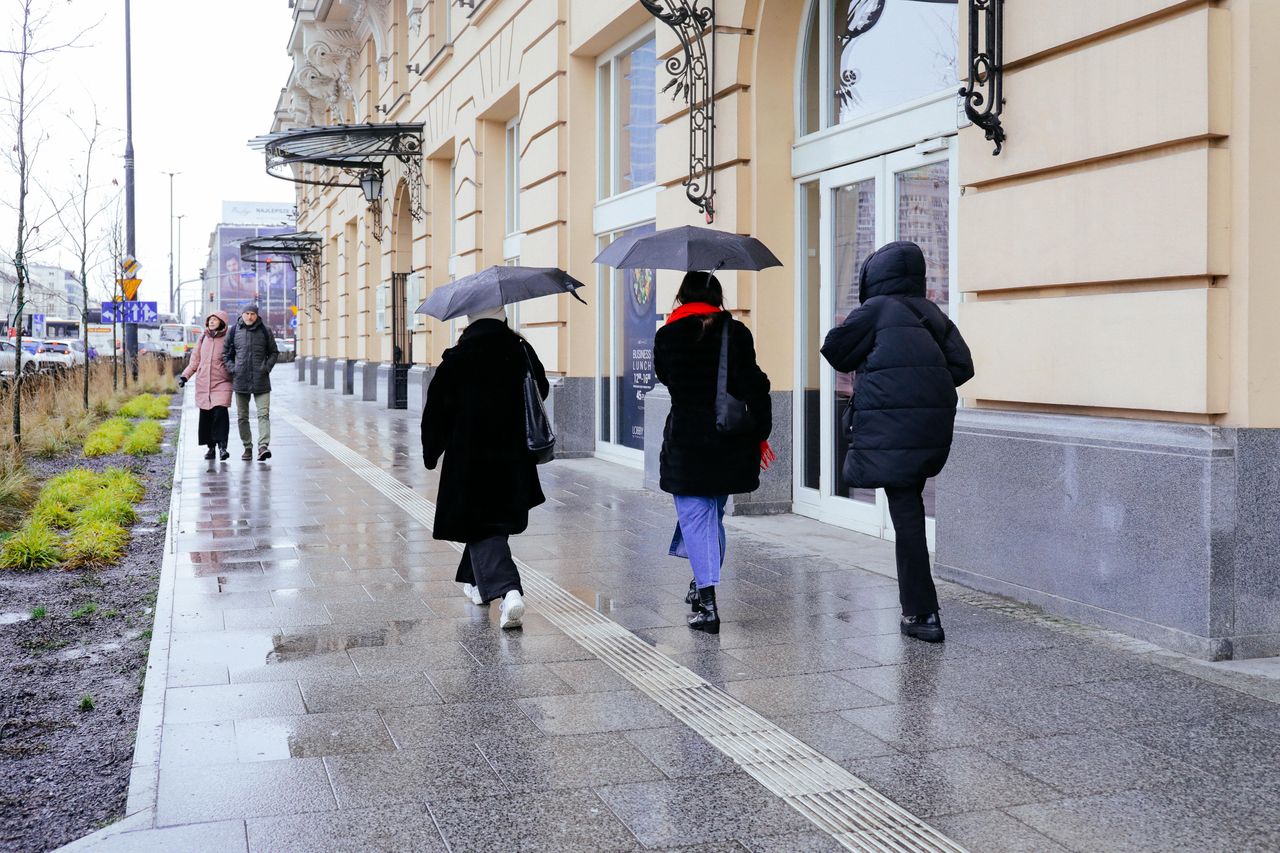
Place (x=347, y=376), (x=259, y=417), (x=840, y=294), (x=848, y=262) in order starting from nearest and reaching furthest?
(x=848, y=262), (x=840, y=294), (x=259, y=417), (x=347, y=376)

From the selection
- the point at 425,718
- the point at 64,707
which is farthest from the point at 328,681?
the point at 64,707

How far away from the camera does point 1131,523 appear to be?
225 inches

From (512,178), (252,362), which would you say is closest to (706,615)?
(252,362)

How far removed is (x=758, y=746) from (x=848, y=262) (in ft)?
18.3

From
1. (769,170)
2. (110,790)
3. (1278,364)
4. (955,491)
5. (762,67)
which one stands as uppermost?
(762,67)

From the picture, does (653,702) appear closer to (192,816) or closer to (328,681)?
(328,681)

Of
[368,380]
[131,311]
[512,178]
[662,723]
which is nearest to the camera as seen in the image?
[662,723]

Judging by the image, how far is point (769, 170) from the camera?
9.92 meters

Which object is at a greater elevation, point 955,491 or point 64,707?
point 955,491

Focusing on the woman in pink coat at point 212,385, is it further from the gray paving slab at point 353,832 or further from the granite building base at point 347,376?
the granite building base at point 347,376

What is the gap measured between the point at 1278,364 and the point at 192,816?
4685 millimetres

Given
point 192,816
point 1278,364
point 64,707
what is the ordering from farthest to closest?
point 1278,364
point 64,707
point 192,816

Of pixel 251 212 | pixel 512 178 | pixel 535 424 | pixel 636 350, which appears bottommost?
pixel 535 424

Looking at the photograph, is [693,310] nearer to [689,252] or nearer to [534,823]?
[689,252]
